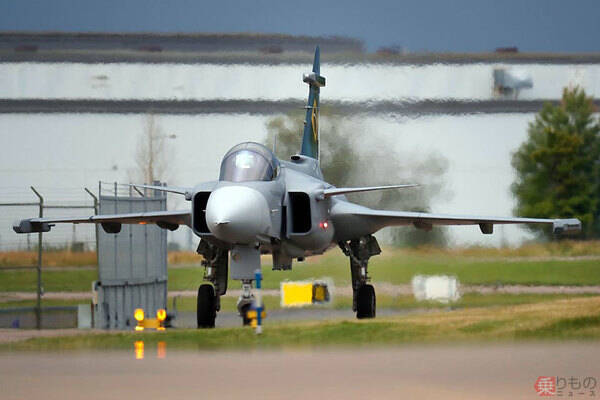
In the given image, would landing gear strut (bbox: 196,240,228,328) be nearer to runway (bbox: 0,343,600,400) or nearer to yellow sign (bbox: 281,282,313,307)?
yellow sign (bbox: 281,282,313,307)

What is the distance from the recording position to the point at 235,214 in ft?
43.8

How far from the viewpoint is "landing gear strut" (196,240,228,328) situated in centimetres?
1559

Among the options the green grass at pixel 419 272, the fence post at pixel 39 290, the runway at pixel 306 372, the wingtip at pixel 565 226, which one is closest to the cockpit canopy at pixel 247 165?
the runway at pixel 306 372

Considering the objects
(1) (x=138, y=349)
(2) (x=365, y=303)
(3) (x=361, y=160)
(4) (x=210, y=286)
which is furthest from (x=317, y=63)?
(1) (x=138, y=349)

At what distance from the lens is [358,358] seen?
1028 centimetres

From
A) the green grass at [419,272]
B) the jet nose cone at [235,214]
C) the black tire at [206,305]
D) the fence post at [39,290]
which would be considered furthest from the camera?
the green grass at [419,272]

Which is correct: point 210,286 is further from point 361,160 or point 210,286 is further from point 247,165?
point 361,160

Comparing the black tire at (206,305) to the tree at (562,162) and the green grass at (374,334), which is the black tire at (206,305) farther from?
the tree at (562,162)

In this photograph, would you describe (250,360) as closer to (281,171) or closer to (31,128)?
(281,171)

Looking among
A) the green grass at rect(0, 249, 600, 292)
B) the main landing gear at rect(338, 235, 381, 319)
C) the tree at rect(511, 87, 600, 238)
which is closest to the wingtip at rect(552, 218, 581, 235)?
the main landing gear at rect(338, 235, 381, 319)

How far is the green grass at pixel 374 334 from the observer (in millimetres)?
11766

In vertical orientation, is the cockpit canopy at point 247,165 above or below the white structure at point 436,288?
above

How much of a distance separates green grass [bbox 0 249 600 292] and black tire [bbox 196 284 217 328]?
3.71 metres

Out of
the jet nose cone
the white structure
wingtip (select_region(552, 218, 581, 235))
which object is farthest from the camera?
the white structure
